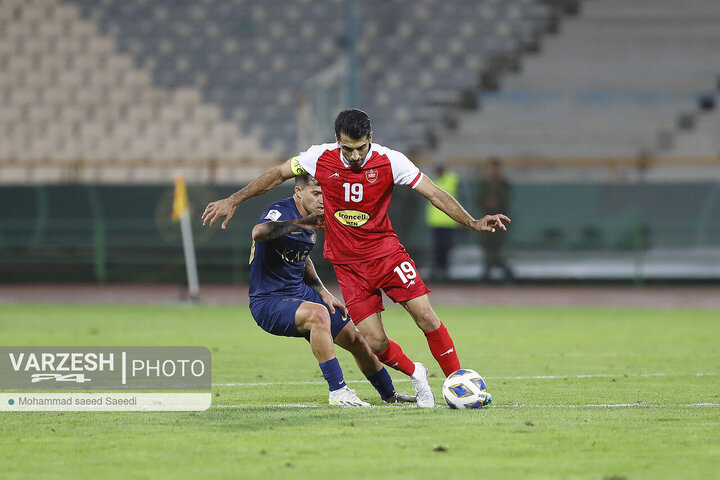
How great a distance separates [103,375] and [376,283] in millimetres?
2650

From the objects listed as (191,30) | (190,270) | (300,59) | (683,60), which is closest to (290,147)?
(300,59)

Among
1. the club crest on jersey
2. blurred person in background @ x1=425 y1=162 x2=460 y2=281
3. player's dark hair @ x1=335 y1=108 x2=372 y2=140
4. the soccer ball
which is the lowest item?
blurred person in background @ x1=425 y1=162 x2=460 y2=281

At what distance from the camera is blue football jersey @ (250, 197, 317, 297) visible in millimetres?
7508

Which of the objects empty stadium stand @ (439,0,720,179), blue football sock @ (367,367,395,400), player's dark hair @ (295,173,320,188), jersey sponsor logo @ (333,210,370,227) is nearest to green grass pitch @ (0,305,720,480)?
blue football sock @ (367,367,395,400)

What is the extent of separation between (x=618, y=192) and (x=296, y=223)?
14.7 meters

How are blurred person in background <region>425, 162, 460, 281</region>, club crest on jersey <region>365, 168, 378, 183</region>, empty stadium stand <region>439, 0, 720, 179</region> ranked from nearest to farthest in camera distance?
club crest on jersey <region>365, 168, 378, 183</region>
blurred person in background <region>425, 162, 460, 281</region>
empty stadium stand <region>439, 0, 720, 179</region>

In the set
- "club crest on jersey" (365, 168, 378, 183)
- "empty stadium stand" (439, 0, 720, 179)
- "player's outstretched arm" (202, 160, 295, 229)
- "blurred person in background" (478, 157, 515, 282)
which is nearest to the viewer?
"player's outstretched arm" (202, 160, 295, 229)

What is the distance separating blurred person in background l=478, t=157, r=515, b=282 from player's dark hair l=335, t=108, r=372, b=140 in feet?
45.5

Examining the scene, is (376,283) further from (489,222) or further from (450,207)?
(489,222)

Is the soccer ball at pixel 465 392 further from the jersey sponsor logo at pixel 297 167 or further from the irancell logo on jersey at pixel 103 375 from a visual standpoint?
the jersey sponsor logo at pixel 297 167

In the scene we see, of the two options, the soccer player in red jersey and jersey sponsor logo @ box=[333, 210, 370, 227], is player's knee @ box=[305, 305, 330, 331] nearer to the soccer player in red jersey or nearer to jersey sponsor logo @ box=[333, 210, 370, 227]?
the soccer player in red jersey

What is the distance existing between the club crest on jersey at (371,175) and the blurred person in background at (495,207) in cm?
1366

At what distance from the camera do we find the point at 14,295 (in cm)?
2067

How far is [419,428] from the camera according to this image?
20.8ft
